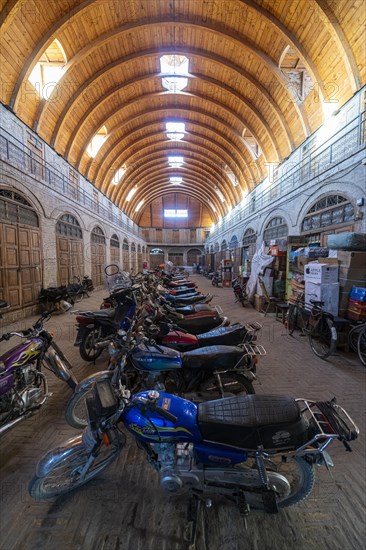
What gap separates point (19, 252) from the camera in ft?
22.9

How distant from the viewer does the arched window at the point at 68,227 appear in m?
9.48

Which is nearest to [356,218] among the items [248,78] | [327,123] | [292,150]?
[327,123]

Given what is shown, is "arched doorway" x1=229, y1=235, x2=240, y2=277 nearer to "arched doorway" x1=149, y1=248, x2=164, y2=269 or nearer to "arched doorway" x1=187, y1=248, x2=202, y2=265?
"arched doorway" x1=187, y1=248, x2=202, y2=265

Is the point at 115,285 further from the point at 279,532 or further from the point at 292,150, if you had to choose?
the point at 292,150

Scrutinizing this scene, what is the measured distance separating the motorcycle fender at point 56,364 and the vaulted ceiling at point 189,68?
8803 mm

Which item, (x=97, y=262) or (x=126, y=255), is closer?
(x=97, y=262)

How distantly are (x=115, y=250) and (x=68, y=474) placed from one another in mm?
18087

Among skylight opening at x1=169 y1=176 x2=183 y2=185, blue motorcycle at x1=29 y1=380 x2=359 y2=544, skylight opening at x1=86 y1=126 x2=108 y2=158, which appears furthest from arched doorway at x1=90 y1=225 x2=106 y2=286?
skylight opening at x1=169 y1=176 x2=183 y2=185

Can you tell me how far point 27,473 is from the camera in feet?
6.15

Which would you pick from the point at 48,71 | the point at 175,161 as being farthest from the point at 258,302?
the point at 175,161

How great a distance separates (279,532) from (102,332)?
350 cm

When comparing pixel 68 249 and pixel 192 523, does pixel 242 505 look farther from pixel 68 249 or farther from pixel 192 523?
pixel 68 249

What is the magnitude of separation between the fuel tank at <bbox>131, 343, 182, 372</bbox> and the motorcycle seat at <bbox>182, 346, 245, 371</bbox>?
117mm

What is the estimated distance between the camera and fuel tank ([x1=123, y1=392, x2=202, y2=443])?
A: 4.72 feet
